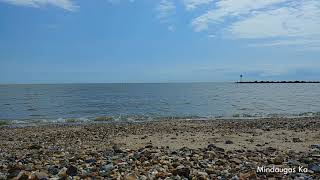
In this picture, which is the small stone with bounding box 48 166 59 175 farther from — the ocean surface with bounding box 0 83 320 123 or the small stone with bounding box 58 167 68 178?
the ocean surface with bounding box 0 83 320 123

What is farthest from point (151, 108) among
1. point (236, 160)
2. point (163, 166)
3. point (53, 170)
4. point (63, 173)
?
point (63, 173)

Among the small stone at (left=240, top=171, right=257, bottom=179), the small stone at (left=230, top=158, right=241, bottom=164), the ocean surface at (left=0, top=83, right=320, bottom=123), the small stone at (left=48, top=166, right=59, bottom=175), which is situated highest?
the small stone at (left=240, top=171, right=257, bottom=179)

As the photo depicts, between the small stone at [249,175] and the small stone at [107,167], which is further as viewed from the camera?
the small stone at [107,167]

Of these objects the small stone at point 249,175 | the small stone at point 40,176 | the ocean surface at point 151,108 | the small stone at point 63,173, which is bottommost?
the ocean surface at point 151,108

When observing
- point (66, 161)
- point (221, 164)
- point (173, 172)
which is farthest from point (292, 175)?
point (66, 161)

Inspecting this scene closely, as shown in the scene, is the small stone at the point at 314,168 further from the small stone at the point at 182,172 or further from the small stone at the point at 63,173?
the small stone at the point at 63,173

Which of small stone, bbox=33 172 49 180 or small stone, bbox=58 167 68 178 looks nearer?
small stone, bbox=33 172 49 180

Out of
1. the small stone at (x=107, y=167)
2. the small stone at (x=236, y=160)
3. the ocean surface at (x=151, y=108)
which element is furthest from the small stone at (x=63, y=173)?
the ocean surface at (x=151, y=108)

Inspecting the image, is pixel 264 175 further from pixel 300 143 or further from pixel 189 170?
pixel 300 143

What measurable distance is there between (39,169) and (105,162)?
1703 millimetres

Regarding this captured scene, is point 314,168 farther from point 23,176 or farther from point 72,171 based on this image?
point 23,176

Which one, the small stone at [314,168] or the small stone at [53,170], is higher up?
the small stone at [314,168]

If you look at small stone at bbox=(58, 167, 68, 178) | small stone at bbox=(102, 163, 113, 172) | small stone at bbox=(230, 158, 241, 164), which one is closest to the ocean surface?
small stone at bbox=(230, 158, 241, 164)

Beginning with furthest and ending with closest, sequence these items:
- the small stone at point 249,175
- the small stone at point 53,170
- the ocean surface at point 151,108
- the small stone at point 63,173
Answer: the ocean surface at point 151,108 → the small stone at point 53,170 → the small stone at point 63,173 → the small stone at point 249,175
